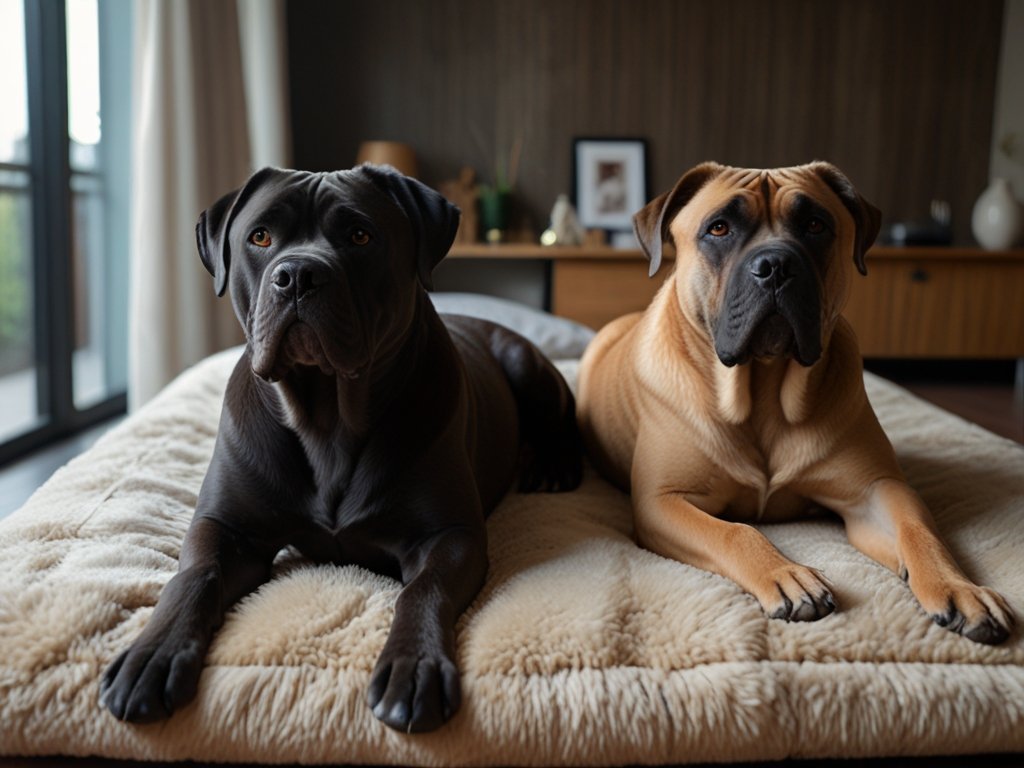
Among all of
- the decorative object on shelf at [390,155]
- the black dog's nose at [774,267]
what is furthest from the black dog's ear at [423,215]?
the decorative object on shelf at [390,155]

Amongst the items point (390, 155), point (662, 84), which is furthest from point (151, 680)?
point (662, 84)

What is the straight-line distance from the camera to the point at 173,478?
2.19 m

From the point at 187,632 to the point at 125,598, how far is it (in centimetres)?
22

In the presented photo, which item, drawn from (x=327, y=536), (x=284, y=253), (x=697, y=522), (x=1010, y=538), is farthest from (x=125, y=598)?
(x=1010, y=538)

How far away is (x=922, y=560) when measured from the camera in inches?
62.3

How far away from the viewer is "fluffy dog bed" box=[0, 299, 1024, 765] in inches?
50.7

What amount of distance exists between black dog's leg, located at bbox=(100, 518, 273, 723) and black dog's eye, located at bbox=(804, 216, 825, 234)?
3.87ft

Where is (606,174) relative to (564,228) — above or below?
above

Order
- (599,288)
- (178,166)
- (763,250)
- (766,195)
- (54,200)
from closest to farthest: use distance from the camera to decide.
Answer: (763,250)
(766,195)
(54,200)
(178,166)
(599,288)

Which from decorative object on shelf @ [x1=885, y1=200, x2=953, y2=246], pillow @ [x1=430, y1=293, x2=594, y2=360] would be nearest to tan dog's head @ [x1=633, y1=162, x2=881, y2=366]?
pillow @ [x1=430, y1=293, x2=594, y2=360]

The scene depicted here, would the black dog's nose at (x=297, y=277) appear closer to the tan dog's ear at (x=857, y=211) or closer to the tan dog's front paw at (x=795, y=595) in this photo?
the tan dog's front paw at (x=795, y=595)

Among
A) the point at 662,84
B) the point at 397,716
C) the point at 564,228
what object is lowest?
the point at 397,716

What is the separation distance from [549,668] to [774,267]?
31.6 inches

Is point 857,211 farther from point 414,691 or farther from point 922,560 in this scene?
point 414,691
